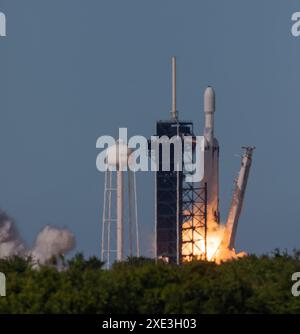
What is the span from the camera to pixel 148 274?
126625mm

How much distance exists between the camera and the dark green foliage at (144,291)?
115500mm

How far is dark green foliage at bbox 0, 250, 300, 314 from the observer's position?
4547 inches

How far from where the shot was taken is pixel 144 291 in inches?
4811

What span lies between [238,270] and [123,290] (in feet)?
78.1

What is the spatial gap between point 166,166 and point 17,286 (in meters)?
77.1

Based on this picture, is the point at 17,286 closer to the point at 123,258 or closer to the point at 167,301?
the point at 167,301
